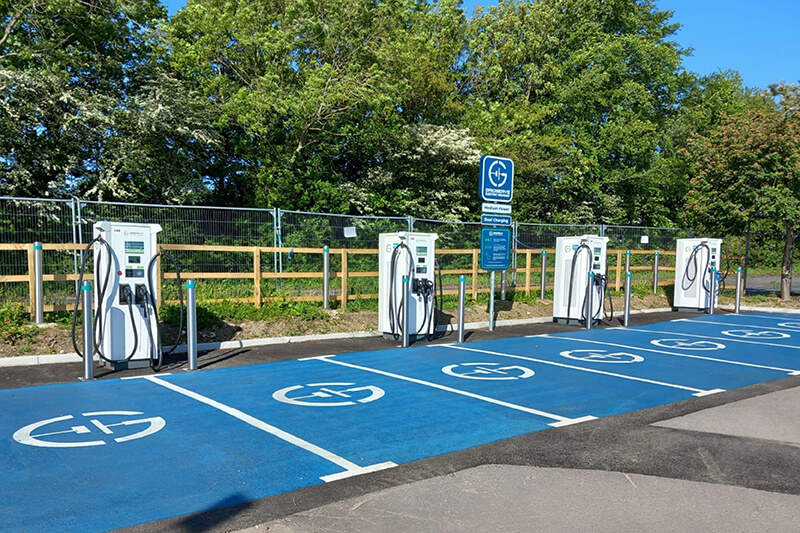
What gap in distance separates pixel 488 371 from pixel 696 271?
36.5 feet

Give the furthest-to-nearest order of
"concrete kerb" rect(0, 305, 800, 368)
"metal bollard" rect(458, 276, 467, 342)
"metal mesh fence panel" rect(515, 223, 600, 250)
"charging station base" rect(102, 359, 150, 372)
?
"metal mesh fence panel" rect(515, 223, 600, 250) < "metal bollard" rect(458, 276, 467, 342) < "concrete kerb" rect(0, 305, 800, 368) < "charging station base" rect(102, 359, 150, 372)

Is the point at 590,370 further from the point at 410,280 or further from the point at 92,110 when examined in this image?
the point at 92,110

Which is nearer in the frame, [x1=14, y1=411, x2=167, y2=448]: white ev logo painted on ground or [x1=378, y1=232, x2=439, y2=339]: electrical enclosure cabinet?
[x1=14, y1=411, x2=167, y2=448]: white ev logo painted on ground

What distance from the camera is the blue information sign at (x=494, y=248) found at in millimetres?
12648

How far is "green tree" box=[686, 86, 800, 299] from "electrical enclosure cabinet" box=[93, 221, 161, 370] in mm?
17035

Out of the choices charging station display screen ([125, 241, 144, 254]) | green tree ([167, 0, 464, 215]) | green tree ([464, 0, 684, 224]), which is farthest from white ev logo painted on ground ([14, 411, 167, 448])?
A: green tree ([464, 0, 684, 224])

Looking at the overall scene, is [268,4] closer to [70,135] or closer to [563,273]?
[70,135]

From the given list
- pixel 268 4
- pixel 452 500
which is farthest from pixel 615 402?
pixel 268 4

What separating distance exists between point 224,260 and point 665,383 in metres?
8.28

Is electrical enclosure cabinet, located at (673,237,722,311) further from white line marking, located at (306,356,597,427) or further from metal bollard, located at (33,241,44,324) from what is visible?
metal bollard, located at (33,241,44,324)

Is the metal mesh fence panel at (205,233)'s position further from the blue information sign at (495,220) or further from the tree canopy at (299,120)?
the tree canopy at (299,120)

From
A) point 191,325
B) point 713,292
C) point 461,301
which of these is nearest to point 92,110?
point 191,325

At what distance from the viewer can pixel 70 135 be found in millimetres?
16828

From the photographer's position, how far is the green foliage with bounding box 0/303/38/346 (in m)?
9.27
